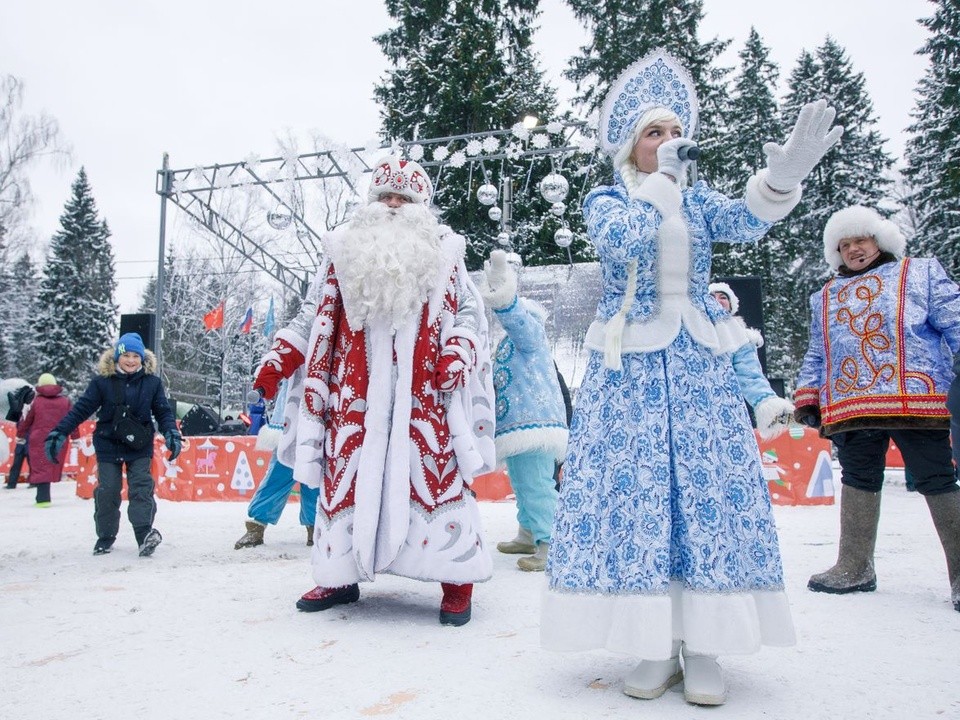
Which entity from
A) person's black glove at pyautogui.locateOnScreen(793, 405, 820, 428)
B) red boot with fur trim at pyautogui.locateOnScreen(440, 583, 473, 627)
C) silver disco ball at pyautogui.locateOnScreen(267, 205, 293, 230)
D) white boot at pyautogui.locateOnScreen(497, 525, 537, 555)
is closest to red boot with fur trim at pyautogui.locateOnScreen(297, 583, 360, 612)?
red boot with fur trim at pyautogui.locateOnScreen(440, 583, 473, 627)

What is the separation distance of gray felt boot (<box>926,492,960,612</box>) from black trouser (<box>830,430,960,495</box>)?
0.04m

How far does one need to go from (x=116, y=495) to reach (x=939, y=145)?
21.5 metres

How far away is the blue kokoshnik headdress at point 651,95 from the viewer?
2.61 metres

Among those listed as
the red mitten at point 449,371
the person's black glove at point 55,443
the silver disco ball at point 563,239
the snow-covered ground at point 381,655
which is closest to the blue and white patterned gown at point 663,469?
the snow-covered ground at point 381,655

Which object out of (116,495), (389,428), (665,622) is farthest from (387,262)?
(116,495)

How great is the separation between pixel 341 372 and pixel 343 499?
0.54 meters

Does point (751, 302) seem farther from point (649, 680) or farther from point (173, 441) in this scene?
point (649, 680)

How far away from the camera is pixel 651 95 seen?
262 centimetres

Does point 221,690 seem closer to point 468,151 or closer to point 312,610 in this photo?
point 312,610

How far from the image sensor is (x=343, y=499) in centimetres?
318

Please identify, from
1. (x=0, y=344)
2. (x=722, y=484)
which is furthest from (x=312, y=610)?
(x=0, y=344)

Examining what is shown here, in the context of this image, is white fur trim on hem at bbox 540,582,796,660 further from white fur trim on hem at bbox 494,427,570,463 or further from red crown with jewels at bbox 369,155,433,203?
white fur trim on hem at bbox 494,427,570,463

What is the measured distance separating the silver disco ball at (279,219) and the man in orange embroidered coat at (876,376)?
10179 mm

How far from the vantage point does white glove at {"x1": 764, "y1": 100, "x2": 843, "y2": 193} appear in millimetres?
2182
